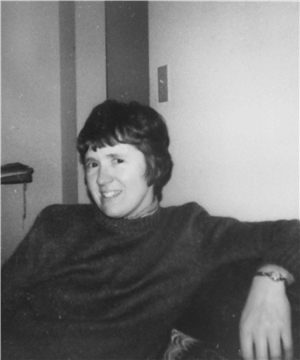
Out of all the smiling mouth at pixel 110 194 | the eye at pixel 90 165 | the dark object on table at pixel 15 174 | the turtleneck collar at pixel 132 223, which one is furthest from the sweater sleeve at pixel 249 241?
the dark object on table at pixel 15 174

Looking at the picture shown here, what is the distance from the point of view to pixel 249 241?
979 millimetres

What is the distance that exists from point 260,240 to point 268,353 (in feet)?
0.92

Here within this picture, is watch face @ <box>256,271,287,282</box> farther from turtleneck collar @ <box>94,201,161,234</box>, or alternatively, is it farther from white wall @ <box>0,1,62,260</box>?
white wall @ <box>0,1,62,260</box>

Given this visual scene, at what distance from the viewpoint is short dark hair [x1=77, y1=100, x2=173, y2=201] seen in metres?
1.15

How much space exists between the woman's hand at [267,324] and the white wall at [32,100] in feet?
4.62

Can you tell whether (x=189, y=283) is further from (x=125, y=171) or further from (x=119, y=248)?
(x=125, y=171)

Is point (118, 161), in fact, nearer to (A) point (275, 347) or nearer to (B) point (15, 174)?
(A) point (275, 347)

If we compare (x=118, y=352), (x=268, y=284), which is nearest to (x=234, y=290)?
(x=268, y=284)

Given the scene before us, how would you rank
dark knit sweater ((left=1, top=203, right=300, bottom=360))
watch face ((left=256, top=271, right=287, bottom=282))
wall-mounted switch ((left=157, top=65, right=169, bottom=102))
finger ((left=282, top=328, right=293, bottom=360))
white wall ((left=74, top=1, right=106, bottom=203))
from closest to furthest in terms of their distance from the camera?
finger ((left=282, top=328, right=293, bottom=360)) → watch face ((left=256, top=271, right=287, bottom=282)) → dark knit sweater ((left=1, top=203, right=300, bottom=360)) → wall-mounted switch ((left=157, top=65, right=169, bottom=102)) → white wall ((left=74, top=1, right=106, bottom=203))

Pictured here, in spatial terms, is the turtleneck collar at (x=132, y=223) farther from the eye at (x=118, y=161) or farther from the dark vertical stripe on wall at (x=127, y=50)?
the dark vertical stripe on wall at (x=127, y=50)

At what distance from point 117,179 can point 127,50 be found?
0.74 m

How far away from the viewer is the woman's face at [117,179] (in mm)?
1128

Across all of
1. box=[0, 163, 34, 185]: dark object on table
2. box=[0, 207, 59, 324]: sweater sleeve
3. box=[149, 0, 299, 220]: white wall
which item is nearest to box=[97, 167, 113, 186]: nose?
box=[0, 207, 59, 324]: sweater sleeve

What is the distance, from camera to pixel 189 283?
3.41 ft
